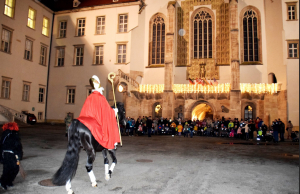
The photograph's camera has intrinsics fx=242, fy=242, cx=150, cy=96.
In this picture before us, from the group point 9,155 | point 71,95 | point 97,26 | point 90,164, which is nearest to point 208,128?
point 90,164

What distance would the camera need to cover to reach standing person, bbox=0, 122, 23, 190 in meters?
5.12

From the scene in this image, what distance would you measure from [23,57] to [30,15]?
18.5 ft

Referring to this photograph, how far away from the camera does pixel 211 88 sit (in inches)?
1069

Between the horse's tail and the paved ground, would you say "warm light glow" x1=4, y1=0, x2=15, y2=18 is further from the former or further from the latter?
the horse's tail

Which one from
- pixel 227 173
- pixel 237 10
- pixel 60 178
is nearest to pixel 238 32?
pixel 237 10

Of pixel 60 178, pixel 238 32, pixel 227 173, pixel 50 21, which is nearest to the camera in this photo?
pixel 60 178

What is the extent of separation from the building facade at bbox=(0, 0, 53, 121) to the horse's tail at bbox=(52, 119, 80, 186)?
2252 cm

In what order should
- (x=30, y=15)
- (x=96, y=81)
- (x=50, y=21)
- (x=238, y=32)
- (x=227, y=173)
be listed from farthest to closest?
1. (x=50, y=21)
2. (x=30, y=15)
3. (x=238, y=32)
4. (x=227, y=173)
5. (x=96, y=81)

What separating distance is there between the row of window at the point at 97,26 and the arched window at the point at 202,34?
9.32m

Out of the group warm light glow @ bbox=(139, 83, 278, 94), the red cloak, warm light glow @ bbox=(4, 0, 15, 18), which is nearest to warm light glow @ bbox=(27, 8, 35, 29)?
warm light glow @ bbox=(4, 0, 15, 18)

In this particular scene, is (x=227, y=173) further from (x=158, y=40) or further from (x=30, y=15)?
(x=30, y=15)

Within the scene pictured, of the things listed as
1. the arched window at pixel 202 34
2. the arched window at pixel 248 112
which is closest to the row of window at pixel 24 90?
the arched window at pixel 202 34

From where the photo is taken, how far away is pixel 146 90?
28.7 meters

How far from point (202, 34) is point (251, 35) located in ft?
19.1
